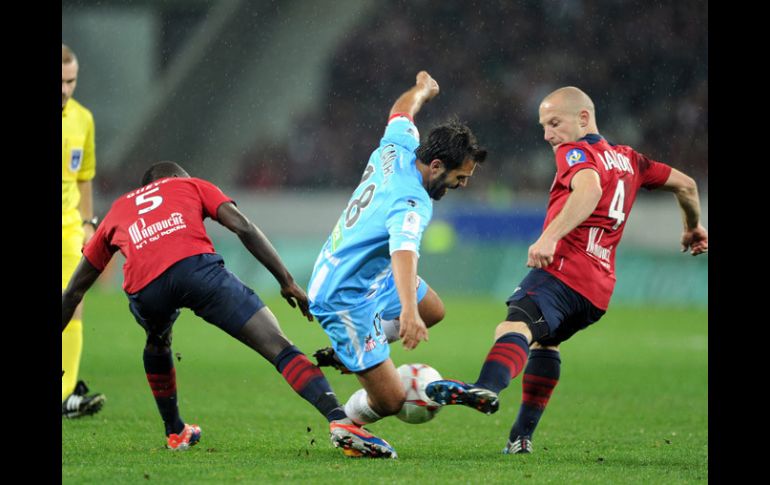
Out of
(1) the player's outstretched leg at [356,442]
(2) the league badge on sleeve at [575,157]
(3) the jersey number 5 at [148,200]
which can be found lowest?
(1) the player's outstretched leg at [356,442]

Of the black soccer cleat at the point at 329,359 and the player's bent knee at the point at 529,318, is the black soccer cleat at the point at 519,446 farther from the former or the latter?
the black soccer cleat at the point at 329,359

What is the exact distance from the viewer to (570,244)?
5.34 metres

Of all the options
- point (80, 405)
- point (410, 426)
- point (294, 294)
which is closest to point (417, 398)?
point (294, 294)

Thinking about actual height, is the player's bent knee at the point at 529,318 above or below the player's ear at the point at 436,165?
below

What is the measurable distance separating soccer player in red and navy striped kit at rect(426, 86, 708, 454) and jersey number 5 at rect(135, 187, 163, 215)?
5.79ft

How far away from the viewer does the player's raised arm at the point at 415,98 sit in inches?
Answer: 225

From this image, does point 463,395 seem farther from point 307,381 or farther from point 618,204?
point 618,204

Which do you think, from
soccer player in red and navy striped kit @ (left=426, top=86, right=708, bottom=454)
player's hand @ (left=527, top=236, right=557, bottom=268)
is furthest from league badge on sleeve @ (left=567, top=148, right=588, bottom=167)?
player's hand @ (left=527, top=236, right=557, bottom=268)

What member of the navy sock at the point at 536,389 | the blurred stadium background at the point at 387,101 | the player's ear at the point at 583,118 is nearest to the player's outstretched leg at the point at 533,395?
the navy sock at the point at 536,389

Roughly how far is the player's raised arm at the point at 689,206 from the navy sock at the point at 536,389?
103 centimetres

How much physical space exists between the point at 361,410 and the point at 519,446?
85cm

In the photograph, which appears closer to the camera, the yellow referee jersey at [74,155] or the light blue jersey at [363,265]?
the light blue jersey at [363,265]
